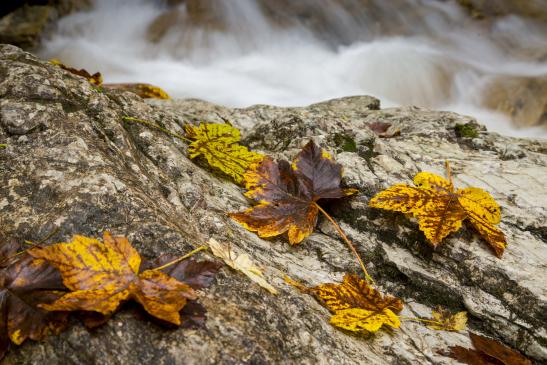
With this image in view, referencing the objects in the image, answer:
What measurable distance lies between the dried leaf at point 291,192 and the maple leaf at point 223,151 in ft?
0.46

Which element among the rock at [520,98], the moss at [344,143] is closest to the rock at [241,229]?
the moss at [344,143]

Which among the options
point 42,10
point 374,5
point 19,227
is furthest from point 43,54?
point 19,227

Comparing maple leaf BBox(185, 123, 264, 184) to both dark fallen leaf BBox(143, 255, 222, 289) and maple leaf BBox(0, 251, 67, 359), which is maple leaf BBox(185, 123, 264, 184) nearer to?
dark fallen leaf BBox(143, 255, 222, 289)

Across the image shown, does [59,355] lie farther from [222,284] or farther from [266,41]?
[266,41]

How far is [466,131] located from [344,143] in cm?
108

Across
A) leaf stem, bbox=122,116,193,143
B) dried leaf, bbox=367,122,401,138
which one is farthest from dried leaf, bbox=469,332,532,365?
dried leaf, bbox=367,122,401,138

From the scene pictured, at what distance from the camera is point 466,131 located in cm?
264

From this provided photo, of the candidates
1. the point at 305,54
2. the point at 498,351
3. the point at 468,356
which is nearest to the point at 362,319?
the point at 468,356

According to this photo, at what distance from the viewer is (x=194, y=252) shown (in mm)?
1118

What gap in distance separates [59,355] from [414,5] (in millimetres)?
11115

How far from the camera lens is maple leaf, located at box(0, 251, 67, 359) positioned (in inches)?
34.4

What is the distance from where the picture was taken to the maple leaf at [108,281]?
87 cm

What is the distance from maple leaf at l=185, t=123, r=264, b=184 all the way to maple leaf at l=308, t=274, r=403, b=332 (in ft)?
2.24

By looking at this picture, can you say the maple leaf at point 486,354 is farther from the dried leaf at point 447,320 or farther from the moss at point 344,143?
the moss at point 344,143
